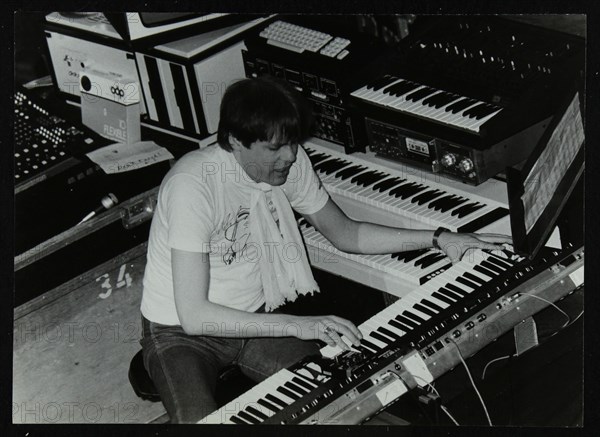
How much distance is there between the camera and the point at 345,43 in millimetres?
4418

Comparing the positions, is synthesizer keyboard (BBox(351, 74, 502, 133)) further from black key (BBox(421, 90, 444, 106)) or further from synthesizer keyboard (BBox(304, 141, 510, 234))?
synthesizer keyboard (BBox(304, 141, 510, 234))

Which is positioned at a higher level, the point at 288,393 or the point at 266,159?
the point at 266,159

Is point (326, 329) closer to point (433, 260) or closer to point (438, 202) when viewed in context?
point (433, 260)

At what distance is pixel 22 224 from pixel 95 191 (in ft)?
1.01

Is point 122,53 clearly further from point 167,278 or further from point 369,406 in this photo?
point 369,406

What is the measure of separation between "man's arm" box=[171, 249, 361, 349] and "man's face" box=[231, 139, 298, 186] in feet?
1.12

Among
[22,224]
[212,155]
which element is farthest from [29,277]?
[212,155]

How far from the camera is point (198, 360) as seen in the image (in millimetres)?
3703

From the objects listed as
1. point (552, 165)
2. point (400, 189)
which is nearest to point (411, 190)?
point (400, 189)

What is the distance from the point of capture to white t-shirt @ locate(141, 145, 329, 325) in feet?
11.7

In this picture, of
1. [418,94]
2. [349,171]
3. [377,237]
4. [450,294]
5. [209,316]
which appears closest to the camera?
[209,316]

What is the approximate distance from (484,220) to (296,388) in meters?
1.03

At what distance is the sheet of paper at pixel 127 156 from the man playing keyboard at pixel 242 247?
67 centimetres

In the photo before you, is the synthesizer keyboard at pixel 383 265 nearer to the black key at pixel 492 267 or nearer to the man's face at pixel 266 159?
the black key at pixel 492 267
